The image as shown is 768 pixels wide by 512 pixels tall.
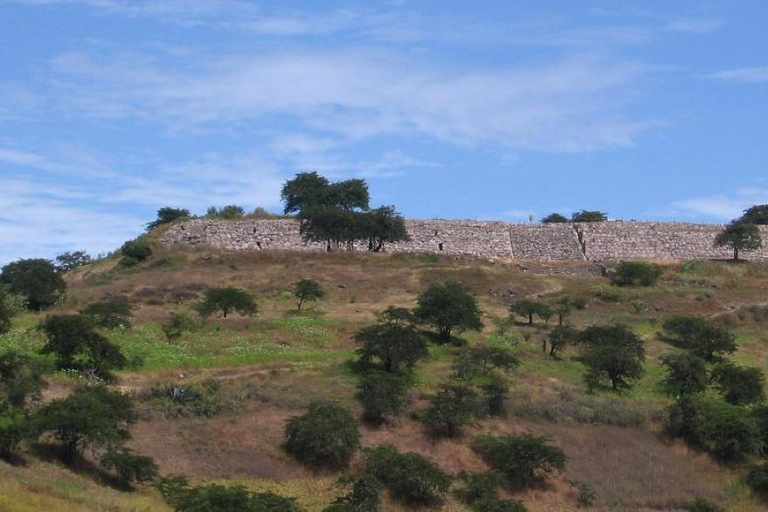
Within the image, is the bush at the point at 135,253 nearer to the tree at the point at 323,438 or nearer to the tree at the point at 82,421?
the tree at the point at 323,438

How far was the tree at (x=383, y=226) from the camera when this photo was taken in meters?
65.4

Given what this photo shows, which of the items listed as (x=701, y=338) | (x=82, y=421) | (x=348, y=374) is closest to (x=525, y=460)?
(x=348, y=374)

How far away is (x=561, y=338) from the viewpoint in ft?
143

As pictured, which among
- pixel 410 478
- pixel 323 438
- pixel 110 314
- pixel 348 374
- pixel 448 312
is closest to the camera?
pixel 410 478

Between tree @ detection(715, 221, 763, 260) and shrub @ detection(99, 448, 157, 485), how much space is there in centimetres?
4823

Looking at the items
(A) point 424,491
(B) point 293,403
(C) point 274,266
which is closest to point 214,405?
(B) point 293,403

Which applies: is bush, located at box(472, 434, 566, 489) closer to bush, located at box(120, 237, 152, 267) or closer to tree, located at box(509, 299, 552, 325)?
tree, located at box(509, 299, 552, 325)

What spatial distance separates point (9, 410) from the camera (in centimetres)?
2872

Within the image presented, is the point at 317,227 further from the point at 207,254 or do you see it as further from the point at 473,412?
the point at 473,412

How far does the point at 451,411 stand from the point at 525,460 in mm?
2936

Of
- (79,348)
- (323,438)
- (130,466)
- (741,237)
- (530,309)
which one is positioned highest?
(741,237)

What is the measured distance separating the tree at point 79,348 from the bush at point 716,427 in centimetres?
1807

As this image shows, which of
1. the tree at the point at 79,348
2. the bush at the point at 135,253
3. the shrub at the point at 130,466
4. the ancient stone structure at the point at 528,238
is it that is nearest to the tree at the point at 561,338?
the tree at the point at 79,348

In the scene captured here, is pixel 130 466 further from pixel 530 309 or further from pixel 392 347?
pixel 530 309
